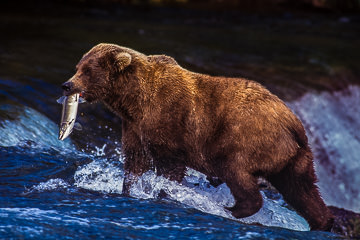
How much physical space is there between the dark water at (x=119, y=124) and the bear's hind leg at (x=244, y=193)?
0.42 feet

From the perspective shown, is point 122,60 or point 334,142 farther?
point 334,142

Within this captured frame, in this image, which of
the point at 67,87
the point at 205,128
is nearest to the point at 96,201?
the point at 67,87

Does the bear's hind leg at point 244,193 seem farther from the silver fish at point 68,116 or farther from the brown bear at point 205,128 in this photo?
the silver fish at point 68,116

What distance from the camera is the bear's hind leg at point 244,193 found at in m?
4.77

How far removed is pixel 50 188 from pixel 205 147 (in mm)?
1318

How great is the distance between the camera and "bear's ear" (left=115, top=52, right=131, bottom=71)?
498 centimetres

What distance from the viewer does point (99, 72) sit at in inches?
199

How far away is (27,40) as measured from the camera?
1094cm

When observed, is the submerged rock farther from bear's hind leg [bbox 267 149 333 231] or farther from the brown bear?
the brown bear

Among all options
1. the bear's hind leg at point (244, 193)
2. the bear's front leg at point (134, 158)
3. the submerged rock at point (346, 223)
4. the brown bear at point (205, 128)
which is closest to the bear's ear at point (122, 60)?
the brown bear at point (205, 128)

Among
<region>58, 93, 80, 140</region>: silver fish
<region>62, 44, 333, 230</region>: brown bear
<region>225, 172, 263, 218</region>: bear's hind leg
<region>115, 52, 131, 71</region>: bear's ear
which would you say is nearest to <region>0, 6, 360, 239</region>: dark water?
<region>225, 172, 263, 218</region>: bear's hind leg

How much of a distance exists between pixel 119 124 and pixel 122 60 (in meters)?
2.57

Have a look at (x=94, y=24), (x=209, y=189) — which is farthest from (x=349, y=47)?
(x=209, y=189)

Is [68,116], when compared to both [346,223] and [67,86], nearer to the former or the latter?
[67,86]
